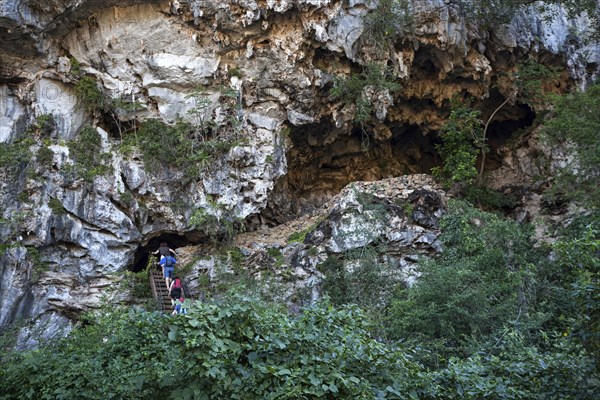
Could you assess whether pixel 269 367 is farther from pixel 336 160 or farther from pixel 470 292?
pixel 336 160

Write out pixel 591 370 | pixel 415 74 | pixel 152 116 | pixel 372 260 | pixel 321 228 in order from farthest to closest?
pixel 415 74, pixel 152 116, pixel 321 228, pixel 372 260, pixel 591 370

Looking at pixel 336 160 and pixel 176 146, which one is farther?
pixel 336 160

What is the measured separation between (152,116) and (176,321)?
11.6 meters

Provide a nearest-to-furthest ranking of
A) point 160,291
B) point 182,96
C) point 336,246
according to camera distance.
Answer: point 160,291 < point 336,246 < point 182,96

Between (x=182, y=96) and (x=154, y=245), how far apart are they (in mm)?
4043

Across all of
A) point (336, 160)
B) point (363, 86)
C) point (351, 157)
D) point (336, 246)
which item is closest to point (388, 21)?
point (363, 86)

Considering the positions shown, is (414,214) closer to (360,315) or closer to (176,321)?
(360,315)

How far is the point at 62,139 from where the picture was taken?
15117 mm

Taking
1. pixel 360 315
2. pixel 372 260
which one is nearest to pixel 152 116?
pixel 372 260

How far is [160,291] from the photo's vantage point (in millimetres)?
13305

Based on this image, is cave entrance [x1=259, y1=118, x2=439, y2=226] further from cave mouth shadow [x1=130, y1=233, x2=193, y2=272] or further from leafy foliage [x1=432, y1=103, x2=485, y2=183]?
cave mouth shadow [x1=130, y1=233, x2=193, y2=272]

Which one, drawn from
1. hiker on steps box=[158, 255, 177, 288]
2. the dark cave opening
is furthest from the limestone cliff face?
the dark cave opening

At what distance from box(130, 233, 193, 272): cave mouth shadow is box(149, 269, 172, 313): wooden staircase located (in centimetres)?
162

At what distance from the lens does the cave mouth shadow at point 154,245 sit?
15.4m
